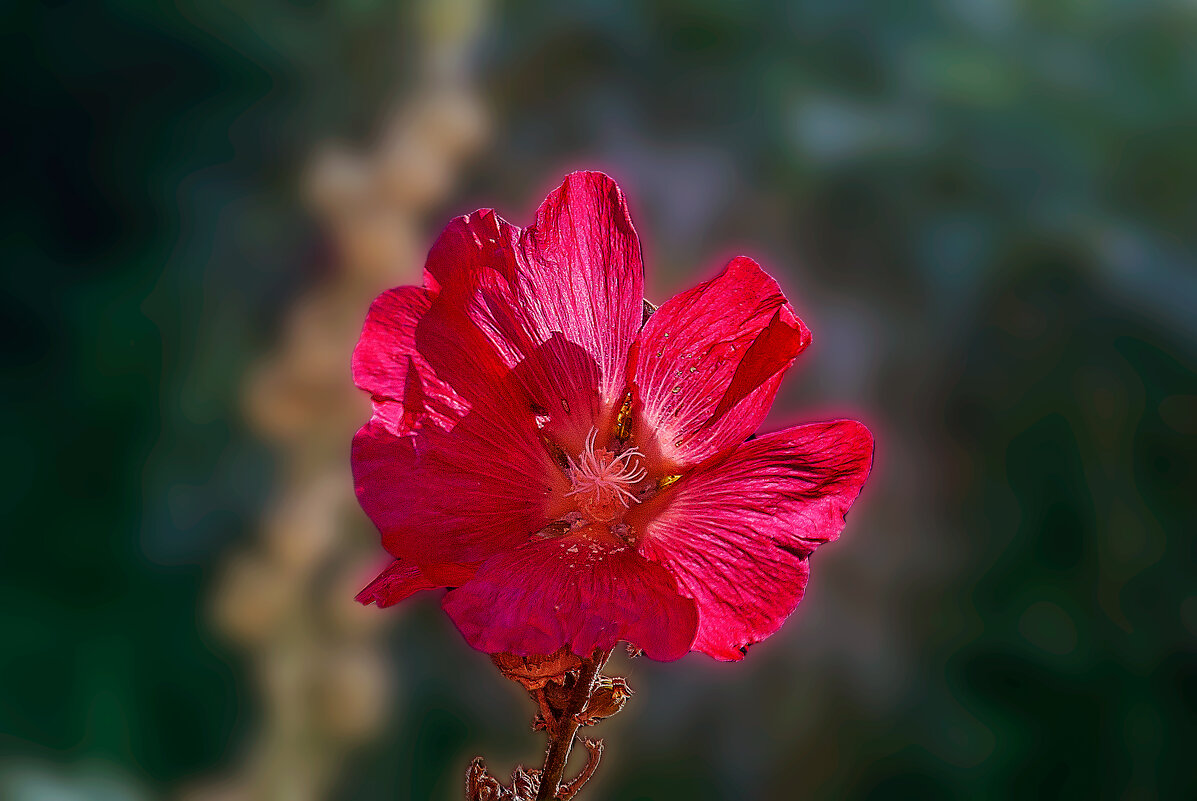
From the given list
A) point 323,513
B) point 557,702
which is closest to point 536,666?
point 557,702

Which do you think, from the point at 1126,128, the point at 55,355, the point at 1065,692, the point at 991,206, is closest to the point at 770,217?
the point at 991,206

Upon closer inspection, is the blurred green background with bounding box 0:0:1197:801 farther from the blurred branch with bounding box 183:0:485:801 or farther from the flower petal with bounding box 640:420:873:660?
the flower petal with bounding box 640:420:873:660

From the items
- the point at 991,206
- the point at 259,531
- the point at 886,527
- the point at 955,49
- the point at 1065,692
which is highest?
the point at 955,49

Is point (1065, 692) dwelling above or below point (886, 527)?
below

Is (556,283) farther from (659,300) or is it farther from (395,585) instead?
(659,300)

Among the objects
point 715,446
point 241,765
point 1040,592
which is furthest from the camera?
point 1040,592

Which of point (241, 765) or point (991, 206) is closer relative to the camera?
point (241, 765)

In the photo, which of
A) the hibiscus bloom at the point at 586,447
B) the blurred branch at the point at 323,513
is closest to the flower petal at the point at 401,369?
the hibiscus bloom at the point at 586,447

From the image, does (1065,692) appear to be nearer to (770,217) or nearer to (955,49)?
(770,217)
